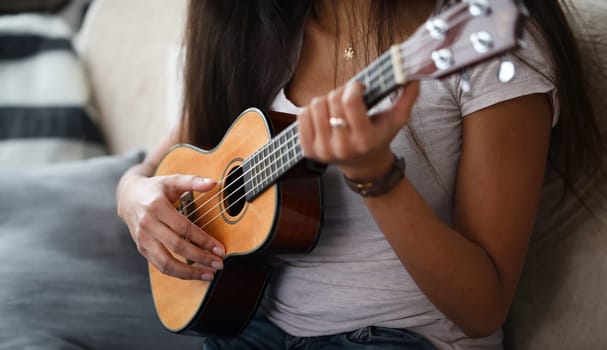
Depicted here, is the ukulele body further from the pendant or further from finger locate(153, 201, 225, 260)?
the pendant

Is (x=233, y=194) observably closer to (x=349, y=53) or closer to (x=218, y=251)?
(x=218, y=251)

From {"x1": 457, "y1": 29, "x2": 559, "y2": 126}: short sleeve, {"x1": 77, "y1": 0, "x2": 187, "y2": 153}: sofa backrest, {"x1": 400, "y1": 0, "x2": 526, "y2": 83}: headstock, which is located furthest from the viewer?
{"x1": 77, "y1": 0, "x2": 187, "y2": 153}: sofa backrest

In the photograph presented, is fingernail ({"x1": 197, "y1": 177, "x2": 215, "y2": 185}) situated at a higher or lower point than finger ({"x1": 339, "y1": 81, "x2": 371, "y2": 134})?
lower

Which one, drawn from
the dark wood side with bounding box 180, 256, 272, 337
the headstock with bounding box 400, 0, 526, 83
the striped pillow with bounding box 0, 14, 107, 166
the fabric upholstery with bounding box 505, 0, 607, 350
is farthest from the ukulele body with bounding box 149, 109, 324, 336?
the striped pillow with bounding box 0, 14, 107, 166

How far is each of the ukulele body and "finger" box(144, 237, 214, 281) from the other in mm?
20

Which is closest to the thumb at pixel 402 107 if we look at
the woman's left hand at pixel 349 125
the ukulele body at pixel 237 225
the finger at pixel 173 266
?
the woman's left hand at pixel 349 125

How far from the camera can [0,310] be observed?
109cm

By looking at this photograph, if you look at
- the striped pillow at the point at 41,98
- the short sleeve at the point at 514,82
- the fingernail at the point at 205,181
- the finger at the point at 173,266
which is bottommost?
the striped pillow at the point at 41,98

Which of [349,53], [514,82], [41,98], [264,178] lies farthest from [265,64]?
[41,98]

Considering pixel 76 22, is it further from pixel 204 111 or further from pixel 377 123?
pixel 377 123

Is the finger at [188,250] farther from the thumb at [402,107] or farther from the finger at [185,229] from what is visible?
the thumb at [402,107]

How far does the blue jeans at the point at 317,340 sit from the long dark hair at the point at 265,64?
311 millimetres

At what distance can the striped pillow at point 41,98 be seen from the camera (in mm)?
1703

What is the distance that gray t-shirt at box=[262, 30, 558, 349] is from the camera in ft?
2.79
